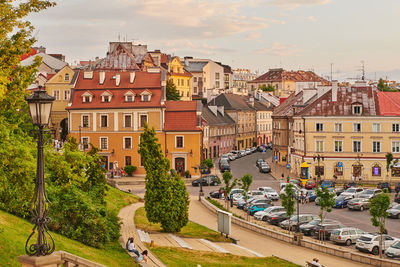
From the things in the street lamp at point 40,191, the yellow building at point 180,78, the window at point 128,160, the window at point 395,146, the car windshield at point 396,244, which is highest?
the yellow building at point 180,78

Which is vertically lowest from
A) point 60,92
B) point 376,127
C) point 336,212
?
point 336,212

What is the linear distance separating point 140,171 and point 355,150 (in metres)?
27.3

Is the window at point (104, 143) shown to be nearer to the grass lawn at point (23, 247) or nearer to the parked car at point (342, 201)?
the parked car at point (342, 201)

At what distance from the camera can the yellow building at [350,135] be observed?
72.6m

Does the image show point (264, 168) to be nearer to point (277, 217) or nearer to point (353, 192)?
point (353, 192)

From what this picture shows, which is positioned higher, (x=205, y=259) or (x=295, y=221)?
(x=205, y=259)

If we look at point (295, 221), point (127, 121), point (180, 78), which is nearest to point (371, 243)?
point (295, 221)

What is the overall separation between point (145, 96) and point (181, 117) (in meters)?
5.31

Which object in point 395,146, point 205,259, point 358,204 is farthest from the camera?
point 395,146

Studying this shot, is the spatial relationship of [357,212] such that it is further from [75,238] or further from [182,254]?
[75,238]

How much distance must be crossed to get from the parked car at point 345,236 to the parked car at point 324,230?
1.09 meters

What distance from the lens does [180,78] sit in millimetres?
128125

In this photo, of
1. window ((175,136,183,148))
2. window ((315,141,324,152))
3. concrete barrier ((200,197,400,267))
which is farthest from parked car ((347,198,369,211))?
window ((175,136,183,148))

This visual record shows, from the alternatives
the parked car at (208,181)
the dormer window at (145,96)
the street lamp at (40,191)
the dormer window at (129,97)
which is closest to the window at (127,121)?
the dormer window at (129,97)
